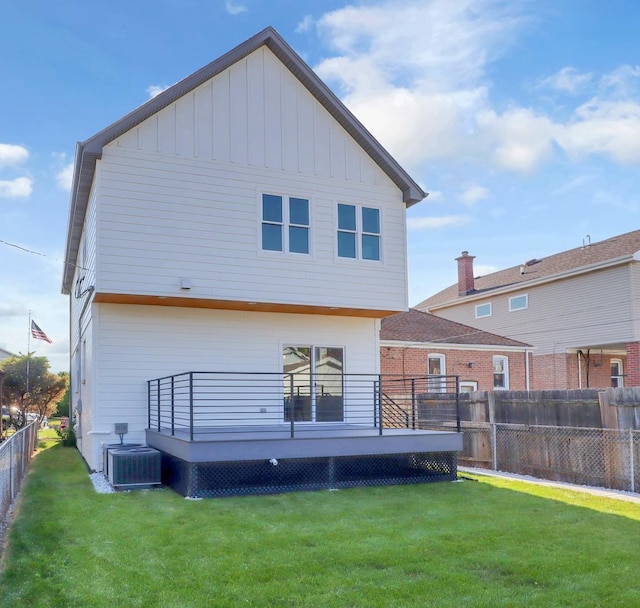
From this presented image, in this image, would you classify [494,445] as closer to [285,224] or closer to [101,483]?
[285,224]

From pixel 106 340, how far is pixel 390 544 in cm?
762

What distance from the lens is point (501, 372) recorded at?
24.3m

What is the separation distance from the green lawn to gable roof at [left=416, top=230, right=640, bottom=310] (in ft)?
53.1

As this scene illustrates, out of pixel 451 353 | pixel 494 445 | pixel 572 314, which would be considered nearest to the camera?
pixel 494 445

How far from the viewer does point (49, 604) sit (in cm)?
514

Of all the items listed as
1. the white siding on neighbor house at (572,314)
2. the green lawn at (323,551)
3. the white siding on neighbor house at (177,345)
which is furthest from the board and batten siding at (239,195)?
the white siding on neighbor house at (572,314)

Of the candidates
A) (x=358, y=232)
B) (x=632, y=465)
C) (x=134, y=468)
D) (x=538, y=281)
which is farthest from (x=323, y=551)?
(x=538, y=281)

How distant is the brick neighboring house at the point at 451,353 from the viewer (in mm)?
21359

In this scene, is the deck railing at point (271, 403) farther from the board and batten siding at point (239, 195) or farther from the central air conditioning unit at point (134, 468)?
the board and batten siding at point (239, 195)

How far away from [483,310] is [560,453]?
1792 centimetres

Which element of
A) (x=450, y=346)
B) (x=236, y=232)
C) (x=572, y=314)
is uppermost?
(x=236, y=232)

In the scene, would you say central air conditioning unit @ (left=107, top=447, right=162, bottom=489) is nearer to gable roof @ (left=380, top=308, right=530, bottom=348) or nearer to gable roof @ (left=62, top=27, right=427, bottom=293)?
gable roof @ (left=62, top=27, right=427, bottom=293)

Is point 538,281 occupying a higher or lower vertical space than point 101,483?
higher

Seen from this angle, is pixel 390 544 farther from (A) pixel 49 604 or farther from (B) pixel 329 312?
(B) pixel 329 312
